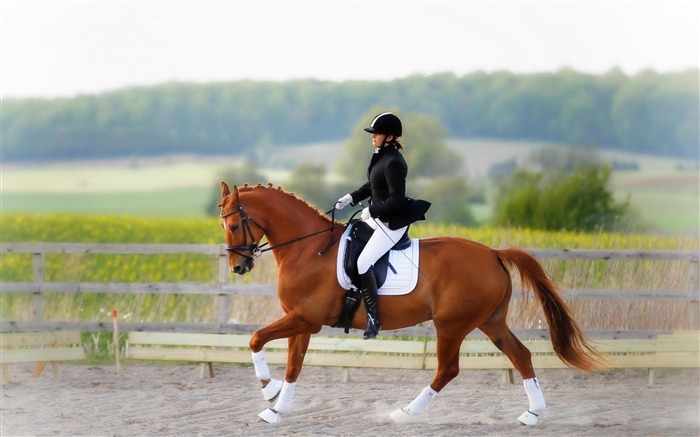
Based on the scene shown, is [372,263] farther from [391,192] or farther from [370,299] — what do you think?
[391,192]

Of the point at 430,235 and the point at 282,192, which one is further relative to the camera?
the point at 430,235

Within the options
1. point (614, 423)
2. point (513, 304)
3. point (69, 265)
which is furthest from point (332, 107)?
point (614, 423)

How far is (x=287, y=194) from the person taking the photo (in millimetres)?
6430

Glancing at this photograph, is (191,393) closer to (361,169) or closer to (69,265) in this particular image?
(69,265)

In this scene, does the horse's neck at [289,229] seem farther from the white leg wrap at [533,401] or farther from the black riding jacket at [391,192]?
the white leg wrap at [533,401]

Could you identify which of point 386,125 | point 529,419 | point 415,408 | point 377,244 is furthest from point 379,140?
point 529,419

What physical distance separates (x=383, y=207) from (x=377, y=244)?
10.8 inches

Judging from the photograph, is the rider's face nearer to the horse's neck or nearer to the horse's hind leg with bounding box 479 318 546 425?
the horse's neck

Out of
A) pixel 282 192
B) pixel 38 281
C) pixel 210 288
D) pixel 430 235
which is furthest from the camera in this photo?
pixel 430 235

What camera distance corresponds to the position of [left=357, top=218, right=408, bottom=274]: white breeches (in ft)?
19.9

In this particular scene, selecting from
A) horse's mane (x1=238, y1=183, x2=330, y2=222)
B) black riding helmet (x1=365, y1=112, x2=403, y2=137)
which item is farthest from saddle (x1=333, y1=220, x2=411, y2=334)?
black riding helmet (x1=365, y1=112, x2=403, y2=137)

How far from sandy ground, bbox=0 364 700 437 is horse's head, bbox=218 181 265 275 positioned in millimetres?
1162

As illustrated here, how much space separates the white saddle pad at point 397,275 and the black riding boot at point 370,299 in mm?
84

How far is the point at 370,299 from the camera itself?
6125mm
